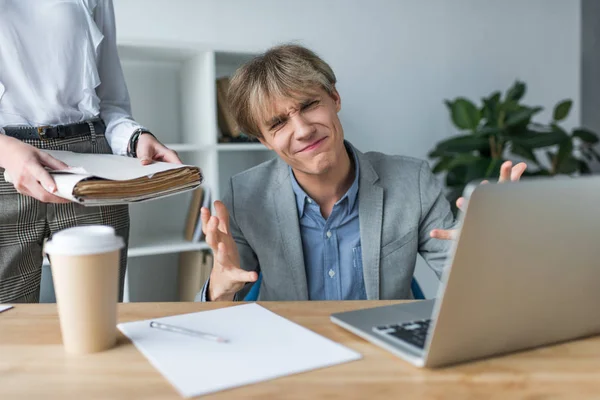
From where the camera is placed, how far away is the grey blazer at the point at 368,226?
1.32 metres

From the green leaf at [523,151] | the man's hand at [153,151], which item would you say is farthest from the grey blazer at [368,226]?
the green leaf at [523,151]

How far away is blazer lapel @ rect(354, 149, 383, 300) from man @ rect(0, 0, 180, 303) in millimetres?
461

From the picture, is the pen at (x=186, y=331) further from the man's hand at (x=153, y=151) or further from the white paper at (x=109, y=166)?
the man's hand at (x=153, y=151)

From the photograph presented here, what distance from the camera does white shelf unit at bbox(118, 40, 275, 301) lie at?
89.5 inches

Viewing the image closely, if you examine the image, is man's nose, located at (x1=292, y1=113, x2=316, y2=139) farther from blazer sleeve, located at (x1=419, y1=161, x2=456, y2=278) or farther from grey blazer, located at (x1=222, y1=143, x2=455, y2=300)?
blazer sleeve, located at (x1=419, y1=161, x2=456, y2=278)

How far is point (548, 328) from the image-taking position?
2.23 feet

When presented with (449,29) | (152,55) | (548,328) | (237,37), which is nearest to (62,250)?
(548,328)

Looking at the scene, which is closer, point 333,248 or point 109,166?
point 109,166

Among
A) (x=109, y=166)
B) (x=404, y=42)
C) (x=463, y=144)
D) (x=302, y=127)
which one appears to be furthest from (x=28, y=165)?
(x=404, y=42)

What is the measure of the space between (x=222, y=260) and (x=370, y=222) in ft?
1.41

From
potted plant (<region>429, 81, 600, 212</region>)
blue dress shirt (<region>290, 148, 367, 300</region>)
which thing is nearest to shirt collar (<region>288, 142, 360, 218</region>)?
blue dress shirt (<region>290, 148, 367, 300</region>)

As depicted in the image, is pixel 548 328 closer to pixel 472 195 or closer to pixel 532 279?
pixel 532 279

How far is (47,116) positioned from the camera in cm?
128

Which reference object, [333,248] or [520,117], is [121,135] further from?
[520,117]
